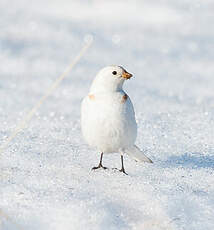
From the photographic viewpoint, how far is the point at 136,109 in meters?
5.81

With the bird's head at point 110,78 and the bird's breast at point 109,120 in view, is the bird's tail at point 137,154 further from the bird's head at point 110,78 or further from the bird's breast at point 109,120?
the bird's head at point 110,78

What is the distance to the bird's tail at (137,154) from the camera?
371 centimetres

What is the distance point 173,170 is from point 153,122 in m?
1.44

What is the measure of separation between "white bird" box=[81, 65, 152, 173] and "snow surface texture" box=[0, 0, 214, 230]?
0.21m

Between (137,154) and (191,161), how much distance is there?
1.51ft

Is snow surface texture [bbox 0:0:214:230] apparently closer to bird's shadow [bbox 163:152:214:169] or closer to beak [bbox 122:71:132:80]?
bird's shadow [bbox 163:152:214:169]

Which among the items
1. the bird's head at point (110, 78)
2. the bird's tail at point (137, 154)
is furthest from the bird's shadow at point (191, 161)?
the bird's head at point (110, 78)

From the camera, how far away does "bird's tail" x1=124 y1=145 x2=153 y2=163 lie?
3.71 m

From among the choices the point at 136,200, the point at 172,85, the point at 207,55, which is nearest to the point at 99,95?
the point at 136,200

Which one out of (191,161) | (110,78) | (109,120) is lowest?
(191,161)

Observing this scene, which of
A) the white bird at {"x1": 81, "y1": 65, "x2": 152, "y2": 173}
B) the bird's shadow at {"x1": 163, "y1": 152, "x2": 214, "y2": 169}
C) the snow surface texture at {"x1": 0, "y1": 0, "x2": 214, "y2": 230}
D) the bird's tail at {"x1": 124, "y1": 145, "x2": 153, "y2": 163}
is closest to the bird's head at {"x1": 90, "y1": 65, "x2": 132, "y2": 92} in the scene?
the white bird at {"x1": 81, "y1": 65, "x2": 152, "y2": 173}

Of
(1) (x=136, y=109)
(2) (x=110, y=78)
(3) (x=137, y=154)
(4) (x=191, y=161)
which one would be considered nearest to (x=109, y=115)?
(2) (x=110, y=78)

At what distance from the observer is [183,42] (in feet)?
29.4

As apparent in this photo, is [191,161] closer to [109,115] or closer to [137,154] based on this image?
[137,154]
